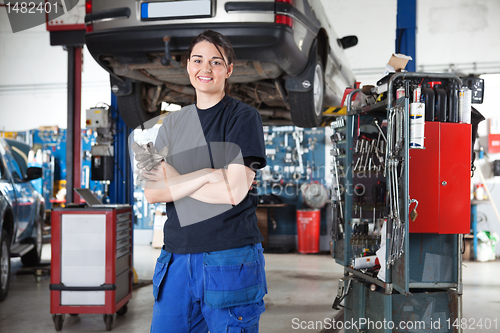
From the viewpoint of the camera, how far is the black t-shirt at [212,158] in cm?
118

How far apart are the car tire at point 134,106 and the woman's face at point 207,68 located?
2679 mm

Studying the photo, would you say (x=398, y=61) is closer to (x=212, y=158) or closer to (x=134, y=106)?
(x=212, y=158)

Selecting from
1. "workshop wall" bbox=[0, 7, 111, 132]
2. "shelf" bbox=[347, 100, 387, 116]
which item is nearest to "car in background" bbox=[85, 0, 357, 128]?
"shelf" bbox=[347, 100, 387, 116]

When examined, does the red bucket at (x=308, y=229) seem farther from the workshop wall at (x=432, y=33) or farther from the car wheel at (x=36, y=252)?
the car wheel at (x=36, y=252)

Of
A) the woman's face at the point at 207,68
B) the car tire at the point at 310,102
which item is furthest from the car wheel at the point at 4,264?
the woman's face at the point at 207,68

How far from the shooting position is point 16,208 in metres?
4.38

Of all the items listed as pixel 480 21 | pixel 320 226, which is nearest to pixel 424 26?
pixel 480 21

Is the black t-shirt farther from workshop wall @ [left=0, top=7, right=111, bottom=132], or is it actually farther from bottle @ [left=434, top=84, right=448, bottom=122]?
workshop wall @ [left=0, top=7, right=111, bottom=132]

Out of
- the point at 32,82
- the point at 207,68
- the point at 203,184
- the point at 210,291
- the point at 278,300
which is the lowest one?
the point at 278,300

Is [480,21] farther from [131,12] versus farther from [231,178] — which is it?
[231,178]

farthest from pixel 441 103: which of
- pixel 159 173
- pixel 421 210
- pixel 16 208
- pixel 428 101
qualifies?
pixel 16 208

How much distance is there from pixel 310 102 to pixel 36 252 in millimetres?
4201

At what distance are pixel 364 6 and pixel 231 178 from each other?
682 cm

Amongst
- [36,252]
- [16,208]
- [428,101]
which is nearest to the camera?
[428,101]
